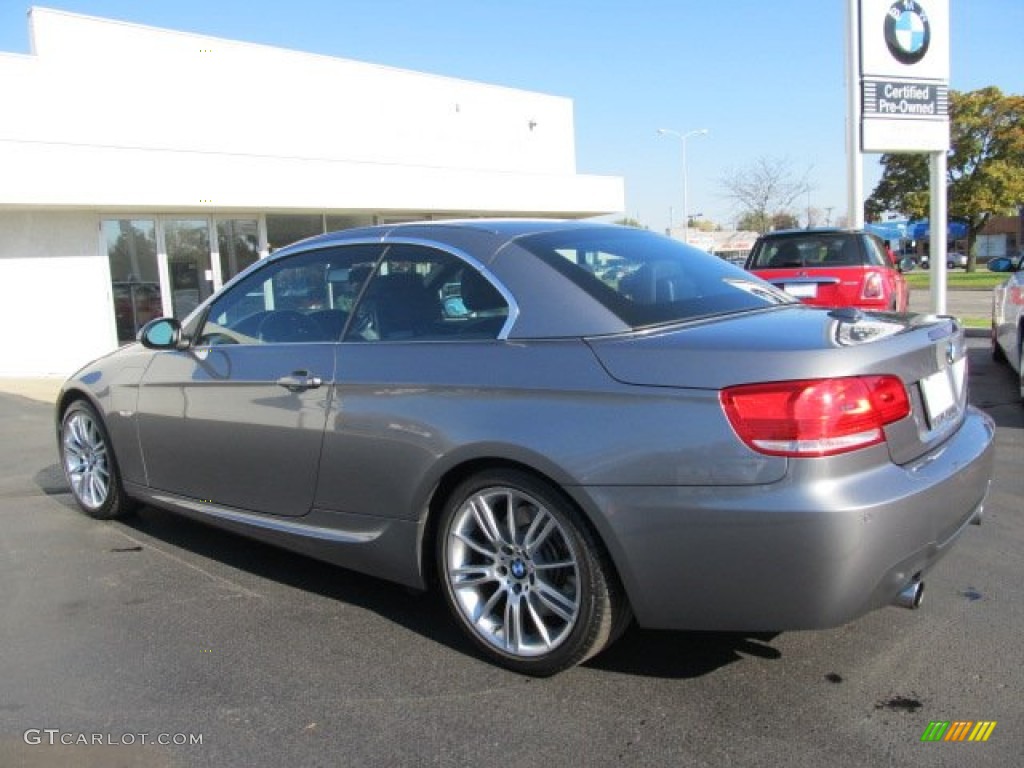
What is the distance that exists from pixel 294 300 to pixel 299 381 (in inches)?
22.0

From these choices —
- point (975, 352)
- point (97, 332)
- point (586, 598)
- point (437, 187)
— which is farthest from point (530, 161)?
point (586, 598)

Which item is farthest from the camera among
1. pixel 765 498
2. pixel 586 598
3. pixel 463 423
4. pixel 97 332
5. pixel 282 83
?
pixel 282 83

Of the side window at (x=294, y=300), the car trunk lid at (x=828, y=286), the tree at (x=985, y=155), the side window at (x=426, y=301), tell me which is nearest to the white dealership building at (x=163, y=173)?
the car trunk lid at (x=828, y=286)

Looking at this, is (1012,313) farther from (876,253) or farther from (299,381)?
(299,381)

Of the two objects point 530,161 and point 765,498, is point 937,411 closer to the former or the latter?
point 765,498

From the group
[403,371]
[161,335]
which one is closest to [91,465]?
[161,335]

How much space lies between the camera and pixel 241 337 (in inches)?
160

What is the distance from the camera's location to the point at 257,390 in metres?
3.75

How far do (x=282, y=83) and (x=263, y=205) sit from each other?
12.4 ft

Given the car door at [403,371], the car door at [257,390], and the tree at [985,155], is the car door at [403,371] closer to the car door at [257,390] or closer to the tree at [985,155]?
the car door at [257,390]

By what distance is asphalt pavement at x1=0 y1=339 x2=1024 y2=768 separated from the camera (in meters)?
2.59

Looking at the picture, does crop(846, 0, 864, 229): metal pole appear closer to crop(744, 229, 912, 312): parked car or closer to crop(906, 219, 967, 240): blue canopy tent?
crop(744, 229, 912, 312): parked car

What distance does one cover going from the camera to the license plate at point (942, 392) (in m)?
2.90

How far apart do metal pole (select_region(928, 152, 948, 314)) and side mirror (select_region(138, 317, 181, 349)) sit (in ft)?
40.7
